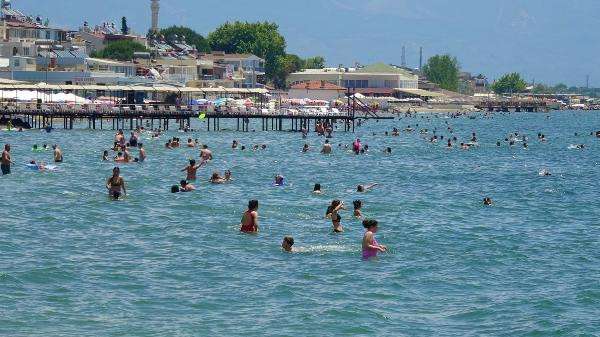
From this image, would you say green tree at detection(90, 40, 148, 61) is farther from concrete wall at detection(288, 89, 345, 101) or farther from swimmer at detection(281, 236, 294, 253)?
swimmer at detection(281, 236, 294, 253)

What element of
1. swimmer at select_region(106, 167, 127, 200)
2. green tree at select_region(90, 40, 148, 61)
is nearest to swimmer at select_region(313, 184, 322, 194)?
swimmer at select_region(106, 167, 127, 200)

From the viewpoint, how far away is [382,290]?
25281 millimetres

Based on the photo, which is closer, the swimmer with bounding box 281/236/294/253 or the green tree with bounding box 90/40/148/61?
the swimmer with bounding box 281/236/294/253

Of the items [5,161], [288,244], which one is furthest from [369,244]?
[5,161]

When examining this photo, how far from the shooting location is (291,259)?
94.3 ft

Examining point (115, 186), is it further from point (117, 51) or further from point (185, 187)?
point (117, 51)

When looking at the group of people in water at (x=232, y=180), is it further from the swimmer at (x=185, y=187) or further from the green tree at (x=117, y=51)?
the green tree at (x=117, y=51)

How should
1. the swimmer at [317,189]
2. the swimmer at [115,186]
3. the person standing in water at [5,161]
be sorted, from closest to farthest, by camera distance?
the swimmer at [115,186] → the swimmer at [317,189] → the person standing in water at [5,161]

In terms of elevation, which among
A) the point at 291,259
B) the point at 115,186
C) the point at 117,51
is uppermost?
the point at 117,51

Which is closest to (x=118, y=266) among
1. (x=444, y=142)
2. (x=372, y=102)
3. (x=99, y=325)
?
(x=99, y=325)

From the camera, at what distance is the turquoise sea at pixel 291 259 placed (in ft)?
74.3

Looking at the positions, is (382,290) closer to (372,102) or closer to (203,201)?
(203,201)

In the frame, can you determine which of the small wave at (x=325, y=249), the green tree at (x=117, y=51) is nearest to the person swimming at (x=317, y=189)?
the small wave at (x=325, y=249)

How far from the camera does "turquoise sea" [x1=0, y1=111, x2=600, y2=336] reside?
22.7 metres
